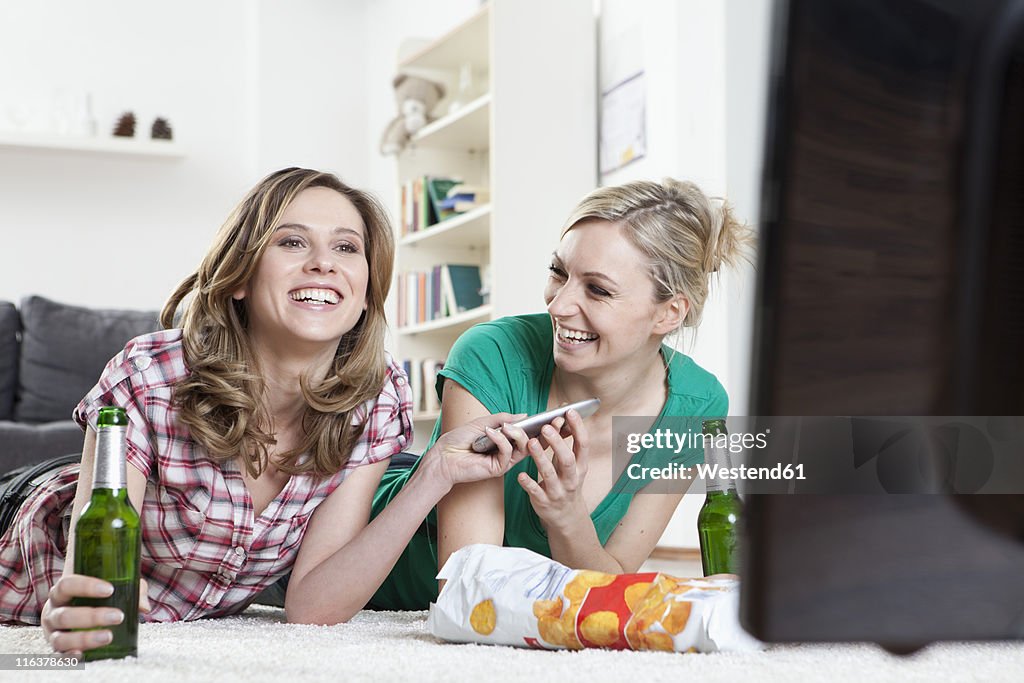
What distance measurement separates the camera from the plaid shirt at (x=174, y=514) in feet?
4.15

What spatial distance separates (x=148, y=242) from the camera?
477 centimetres

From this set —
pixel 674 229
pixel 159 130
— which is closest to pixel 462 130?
pixel 159 130

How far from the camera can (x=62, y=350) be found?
11.0 feet

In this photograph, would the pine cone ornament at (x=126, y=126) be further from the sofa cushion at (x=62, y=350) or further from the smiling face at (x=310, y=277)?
the smiling face at (x=310, y=277)

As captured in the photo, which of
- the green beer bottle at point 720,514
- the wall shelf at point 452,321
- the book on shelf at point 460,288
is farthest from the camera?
the book on shelf at point 460,288

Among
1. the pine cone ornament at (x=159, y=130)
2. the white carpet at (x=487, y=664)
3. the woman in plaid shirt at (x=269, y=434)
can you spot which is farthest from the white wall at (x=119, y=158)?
the white carpet at (x=487, y=664)

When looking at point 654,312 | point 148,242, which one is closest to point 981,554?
point 654,312

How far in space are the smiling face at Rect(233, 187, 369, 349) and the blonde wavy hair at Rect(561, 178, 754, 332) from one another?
1.04ft

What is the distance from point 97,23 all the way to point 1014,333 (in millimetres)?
5061

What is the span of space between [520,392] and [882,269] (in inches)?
41.4

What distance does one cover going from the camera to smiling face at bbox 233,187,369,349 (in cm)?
134

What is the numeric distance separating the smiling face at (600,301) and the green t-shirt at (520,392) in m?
0.08

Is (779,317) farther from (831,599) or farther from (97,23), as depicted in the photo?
(97,23)

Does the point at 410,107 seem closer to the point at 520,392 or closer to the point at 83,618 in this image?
the point at 520,392
